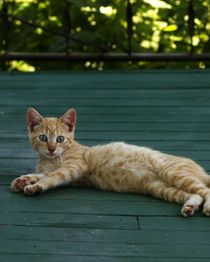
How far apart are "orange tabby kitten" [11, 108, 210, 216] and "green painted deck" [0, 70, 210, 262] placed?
86 mm

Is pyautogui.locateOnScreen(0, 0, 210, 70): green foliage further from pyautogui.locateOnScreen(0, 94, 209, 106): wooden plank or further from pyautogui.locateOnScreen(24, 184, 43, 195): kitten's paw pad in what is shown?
pyautogui.locateOnScreen(24, 184, 43, 195): kitten's paw pad

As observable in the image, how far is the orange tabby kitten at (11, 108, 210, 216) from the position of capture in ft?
13.7

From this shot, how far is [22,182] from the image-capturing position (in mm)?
4320

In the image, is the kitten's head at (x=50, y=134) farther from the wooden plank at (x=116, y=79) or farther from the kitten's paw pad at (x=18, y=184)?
the wooden plank at (x=116, y=79)

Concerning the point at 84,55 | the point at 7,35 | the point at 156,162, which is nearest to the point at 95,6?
the point at 84,55

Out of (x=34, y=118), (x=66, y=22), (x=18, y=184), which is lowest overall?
(x=18, y=184)

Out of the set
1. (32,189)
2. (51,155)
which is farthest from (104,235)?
(51,155)

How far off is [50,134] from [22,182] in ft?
1.30

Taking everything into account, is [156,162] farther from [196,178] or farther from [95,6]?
[95,6]

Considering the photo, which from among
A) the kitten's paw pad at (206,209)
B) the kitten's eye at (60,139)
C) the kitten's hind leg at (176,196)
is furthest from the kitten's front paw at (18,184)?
the kitten's paw pad at (206,209)

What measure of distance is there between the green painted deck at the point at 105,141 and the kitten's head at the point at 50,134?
260 millimetres

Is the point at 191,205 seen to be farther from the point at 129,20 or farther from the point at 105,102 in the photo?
the point at 129,20

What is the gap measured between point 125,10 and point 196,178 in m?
3.73

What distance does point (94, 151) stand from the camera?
185 inches
